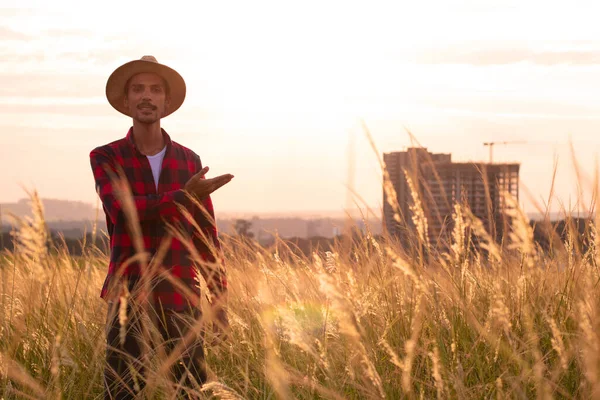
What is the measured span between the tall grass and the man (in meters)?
0.13

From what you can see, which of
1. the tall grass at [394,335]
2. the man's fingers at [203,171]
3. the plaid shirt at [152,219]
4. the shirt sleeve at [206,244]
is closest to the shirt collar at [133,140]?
the plaid shirt at [152,219]

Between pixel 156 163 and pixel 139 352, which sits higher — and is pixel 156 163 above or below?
above

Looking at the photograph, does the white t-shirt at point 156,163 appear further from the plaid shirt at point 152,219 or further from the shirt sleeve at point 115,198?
the shirt sleeve at point 115,198

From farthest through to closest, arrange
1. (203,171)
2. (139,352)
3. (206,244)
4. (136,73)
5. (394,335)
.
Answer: (136,73)
(206,244)
(139,352)
(203,171)
(394,335)

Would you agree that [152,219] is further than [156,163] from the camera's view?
No

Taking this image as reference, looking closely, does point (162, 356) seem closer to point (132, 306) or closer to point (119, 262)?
point (132, 306)

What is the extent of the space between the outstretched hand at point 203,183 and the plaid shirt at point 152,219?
6cm

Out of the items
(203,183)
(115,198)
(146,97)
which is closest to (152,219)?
(115,198)

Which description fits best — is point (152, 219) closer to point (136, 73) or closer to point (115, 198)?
point (115, 198)

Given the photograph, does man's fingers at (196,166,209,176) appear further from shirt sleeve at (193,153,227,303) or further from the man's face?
the man's face

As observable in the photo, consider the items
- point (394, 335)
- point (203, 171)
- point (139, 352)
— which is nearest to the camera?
point (394, 335)

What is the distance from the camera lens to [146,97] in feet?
11.6

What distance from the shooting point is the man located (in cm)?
315

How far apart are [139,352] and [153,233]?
59 centimetres
